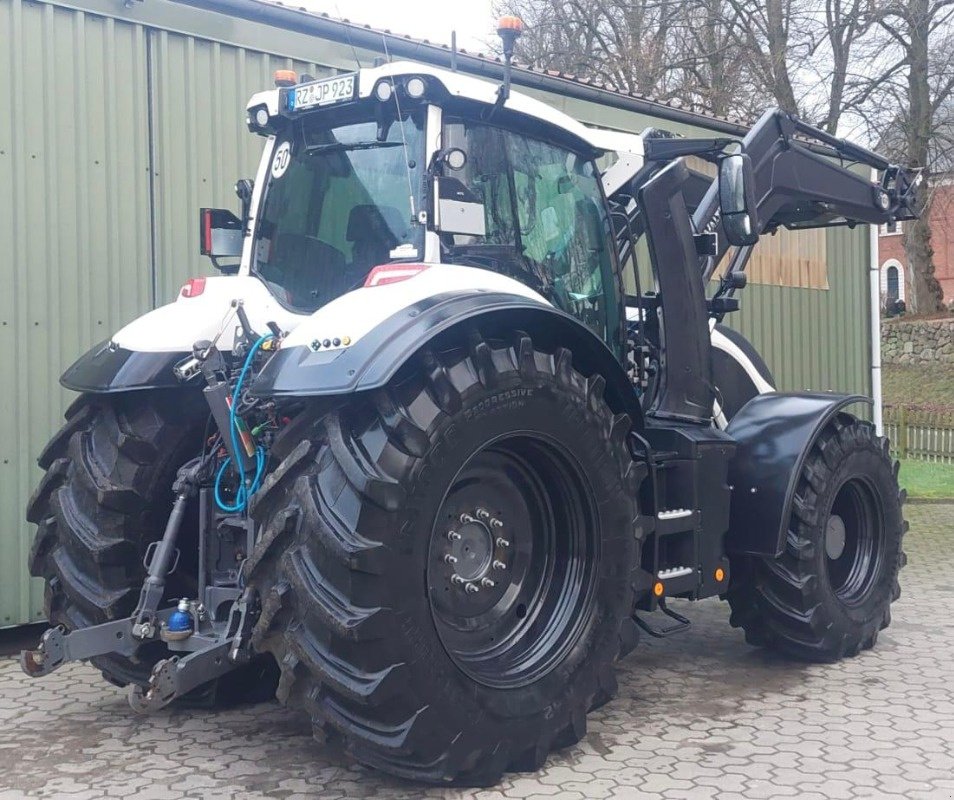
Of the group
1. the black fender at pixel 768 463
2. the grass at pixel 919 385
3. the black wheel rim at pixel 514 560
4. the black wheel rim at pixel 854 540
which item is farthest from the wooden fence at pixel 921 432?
→ the black wheel rim at pixel 514 560

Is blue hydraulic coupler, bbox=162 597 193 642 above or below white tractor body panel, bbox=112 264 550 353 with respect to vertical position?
below

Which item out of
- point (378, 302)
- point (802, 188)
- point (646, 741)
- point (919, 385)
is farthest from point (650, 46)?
point (378, 302)

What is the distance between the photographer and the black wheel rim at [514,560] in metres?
4.38

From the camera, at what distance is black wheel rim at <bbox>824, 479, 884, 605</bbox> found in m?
6.50

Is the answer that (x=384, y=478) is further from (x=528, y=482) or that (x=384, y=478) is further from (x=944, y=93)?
(x=944, y=93)

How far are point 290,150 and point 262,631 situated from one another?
7.63 feet

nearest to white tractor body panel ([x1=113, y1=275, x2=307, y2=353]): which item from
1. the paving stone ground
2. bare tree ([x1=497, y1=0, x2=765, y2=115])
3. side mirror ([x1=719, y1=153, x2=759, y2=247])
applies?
the paving stone ground

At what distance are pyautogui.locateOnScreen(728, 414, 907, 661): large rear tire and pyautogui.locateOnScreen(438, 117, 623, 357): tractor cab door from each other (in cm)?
138

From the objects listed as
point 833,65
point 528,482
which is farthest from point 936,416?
point 528,482

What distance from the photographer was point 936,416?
1991cm

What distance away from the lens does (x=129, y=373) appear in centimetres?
477

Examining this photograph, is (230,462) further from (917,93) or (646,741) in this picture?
(917,93)

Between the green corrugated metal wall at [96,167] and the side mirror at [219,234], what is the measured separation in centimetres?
176

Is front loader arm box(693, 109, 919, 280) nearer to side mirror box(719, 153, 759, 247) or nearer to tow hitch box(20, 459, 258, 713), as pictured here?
side mirror box(719, 153, 759, 247)
